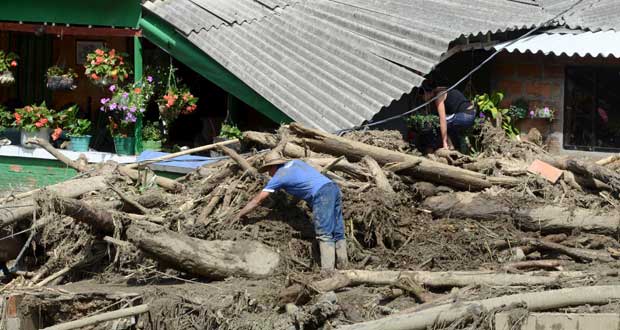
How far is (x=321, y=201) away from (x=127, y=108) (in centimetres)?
553

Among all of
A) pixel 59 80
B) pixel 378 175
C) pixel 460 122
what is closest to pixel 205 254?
pixel 378 175

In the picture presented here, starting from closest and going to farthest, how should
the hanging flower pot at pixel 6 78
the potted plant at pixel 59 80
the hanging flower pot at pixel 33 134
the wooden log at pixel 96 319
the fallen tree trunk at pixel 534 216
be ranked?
1. the wooden log at pixel 96 319
2. the fallen tree trunk at pixel 534 216
3. the hanging flower pot at pixel 33 134
4. the potted plant at pixel 59 80
5. the hanging flower pot at pixel 6 78

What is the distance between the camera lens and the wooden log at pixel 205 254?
9.52 meters

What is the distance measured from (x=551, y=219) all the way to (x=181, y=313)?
14.6 feet

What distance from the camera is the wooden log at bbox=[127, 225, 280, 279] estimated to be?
9523 millimetres

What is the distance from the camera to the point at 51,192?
1043 centimetres

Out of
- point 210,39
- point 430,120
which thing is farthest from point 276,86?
point 430,120

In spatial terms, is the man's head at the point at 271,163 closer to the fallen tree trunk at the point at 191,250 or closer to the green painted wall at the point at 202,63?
the fallen tree trunk at the point at 191,250

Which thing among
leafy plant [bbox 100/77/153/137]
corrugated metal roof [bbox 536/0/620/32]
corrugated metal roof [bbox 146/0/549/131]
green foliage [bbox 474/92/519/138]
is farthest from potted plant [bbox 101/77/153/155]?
corrugated metal roof [bbox 536/0/620/32]

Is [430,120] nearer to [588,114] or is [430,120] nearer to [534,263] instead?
[588,114]

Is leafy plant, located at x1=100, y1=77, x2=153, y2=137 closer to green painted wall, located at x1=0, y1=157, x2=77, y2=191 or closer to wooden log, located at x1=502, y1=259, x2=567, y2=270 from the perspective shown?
green painted wall, located at x1=0, y1=157, x2=77, y2=191

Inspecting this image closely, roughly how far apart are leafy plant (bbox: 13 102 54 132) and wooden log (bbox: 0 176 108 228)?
3.81 m

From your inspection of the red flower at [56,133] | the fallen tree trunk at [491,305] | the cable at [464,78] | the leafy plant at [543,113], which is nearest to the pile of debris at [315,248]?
the fallen tree trunk at [491,305]

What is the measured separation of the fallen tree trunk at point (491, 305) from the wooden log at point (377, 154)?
2.78 meters
